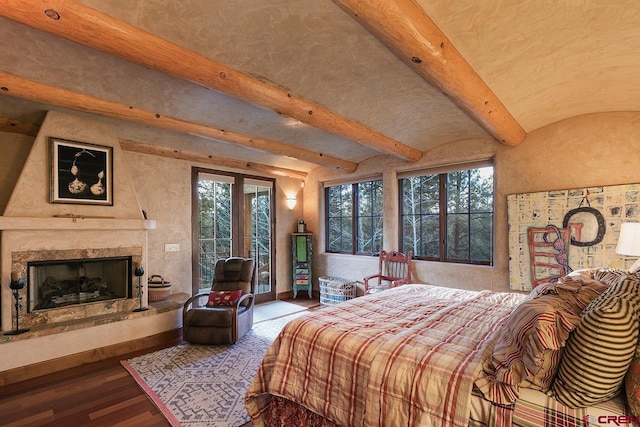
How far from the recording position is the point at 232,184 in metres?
5.26

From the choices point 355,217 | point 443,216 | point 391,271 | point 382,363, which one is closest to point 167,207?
point 355,217

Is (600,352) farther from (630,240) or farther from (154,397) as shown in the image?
(154,397)

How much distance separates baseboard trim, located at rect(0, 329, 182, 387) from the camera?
2738mm

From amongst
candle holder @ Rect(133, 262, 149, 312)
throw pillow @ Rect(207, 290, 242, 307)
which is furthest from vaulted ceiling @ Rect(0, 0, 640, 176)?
throw pillow @ Rect(207, 290, 242, 307)

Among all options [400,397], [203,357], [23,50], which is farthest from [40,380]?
[400,397]

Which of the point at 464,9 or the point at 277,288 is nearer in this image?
the point at 464,9

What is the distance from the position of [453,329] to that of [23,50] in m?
3.69

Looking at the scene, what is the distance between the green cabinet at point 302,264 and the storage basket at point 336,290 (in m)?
0.47

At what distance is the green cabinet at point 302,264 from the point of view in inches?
228

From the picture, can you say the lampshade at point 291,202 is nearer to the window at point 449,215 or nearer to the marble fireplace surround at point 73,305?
the window at point 449,215

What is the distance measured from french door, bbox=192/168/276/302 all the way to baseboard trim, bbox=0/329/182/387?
1114mm

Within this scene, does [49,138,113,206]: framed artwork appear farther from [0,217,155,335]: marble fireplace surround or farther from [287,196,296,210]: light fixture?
[287,196,296,210]: light fixture

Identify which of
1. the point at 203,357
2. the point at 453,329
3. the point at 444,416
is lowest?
the point at 203,357

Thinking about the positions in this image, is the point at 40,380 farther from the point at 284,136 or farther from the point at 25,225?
the point at 284,136
